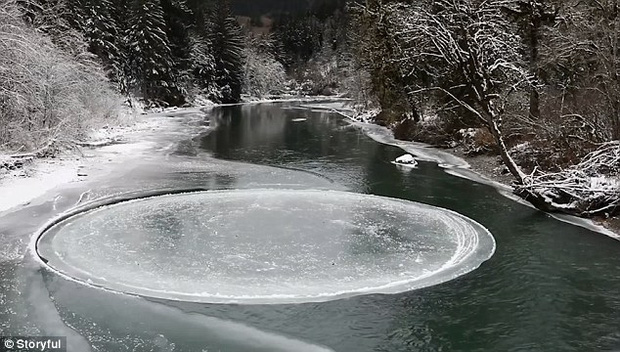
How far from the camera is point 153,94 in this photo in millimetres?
63188

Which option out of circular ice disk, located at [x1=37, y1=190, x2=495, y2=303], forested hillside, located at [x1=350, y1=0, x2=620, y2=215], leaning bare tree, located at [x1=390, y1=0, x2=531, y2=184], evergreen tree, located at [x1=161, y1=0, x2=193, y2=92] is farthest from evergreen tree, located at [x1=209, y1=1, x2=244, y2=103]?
circular ice disk, located at [x1=37, y1=190, x2=495, y2=303]

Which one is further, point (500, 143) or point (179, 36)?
point (179, 36)

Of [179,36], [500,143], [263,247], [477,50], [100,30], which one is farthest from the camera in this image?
[179,36]

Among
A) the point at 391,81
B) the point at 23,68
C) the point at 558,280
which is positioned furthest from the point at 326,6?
the point at 558,280

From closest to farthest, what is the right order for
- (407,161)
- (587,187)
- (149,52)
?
(587,187)
(407,161)
(149,52)

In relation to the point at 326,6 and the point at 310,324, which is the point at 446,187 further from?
the point at 326,6

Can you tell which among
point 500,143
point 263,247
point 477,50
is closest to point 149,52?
point 477,50

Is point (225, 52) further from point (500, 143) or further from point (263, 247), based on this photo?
point (263, 247)

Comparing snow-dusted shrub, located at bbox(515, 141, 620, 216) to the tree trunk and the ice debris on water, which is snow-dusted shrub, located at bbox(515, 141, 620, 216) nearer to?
the tree trunk

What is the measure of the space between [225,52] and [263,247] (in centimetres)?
7061

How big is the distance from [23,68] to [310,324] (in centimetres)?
1555

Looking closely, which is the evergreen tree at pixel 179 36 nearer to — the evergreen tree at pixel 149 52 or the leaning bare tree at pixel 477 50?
the evergreen tree at pixel 149 52

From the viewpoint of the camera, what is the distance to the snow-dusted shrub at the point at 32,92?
1862 centimetres

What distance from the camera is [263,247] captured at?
451 inches
